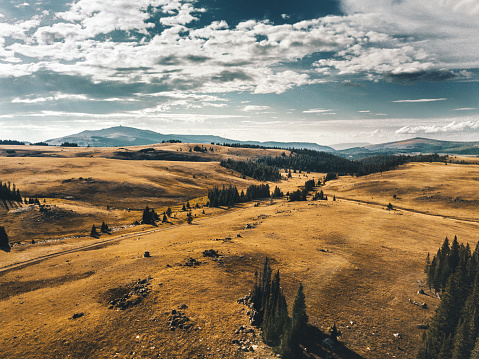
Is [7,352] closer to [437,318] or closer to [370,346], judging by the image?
[370,346]

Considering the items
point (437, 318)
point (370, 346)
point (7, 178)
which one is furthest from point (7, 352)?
point (7, 178)

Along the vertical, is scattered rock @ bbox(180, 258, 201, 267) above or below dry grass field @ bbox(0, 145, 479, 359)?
above

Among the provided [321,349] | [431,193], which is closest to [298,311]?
[321,349]

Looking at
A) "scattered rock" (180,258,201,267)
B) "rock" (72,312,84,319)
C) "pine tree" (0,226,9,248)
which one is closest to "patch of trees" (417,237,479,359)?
"scattered rock" (180,258,201,267)

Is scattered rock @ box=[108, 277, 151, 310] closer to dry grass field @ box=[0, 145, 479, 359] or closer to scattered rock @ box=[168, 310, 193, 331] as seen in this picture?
dry grass field @ box=[0, 145, 479, 359]

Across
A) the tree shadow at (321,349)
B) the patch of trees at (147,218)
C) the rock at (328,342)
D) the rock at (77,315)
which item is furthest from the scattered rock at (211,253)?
the patch of trees at (147,218)

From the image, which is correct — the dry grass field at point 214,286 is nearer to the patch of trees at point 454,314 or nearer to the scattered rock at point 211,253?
the scattered rock at point 211,253
